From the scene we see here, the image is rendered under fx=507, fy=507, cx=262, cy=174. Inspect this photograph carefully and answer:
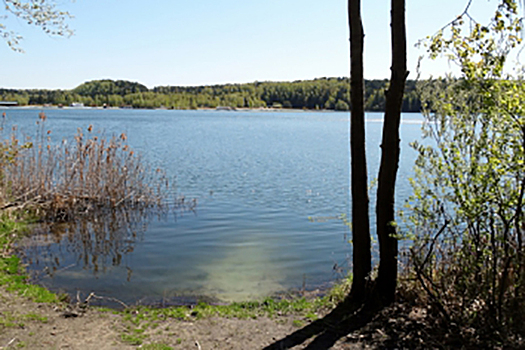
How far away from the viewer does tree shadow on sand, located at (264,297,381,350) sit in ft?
17.0

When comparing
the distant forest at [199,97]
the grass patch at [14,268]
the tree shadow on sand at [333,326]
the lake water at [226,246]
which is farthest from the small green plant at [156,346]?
the distant forest at [199,97]

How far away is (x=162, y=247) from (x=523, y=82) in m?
8.53

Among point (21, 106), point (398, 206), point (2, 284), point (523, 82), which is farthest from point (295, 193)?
point (21, 106)

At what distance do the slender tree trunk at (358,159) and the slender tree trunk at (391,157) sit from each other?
0.23 metres

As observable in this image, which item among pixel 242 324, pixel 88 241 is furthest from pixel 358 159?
pixel 88 241

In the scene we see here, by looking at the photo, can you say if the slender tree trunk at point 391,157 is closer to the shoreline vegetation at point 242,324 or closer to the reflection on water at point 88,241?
the shoreline vegetation at point 242,324

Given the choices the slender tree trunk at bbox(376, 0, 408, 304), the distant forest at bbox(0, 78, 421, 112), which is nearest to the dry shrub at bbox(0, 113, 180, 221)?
the slender tree trunk at bbox(376, 0, 408, 304)

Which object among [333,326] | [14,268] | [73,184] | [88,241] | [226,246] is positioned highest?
[73,184]

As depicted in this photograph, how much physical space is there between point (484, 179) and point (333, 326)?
7.44 ft

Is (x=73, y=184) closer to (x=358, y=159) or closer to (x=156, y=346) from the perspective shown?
(x=156, y=346)

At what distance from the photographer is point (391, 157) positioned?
18.7 ft

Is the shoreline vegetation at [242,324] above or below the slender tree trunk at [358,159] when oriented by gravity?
below

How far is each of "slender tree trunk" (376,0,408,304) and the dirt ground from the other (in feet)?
3.65

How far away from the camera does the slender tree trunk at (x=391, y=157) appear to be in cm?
559
